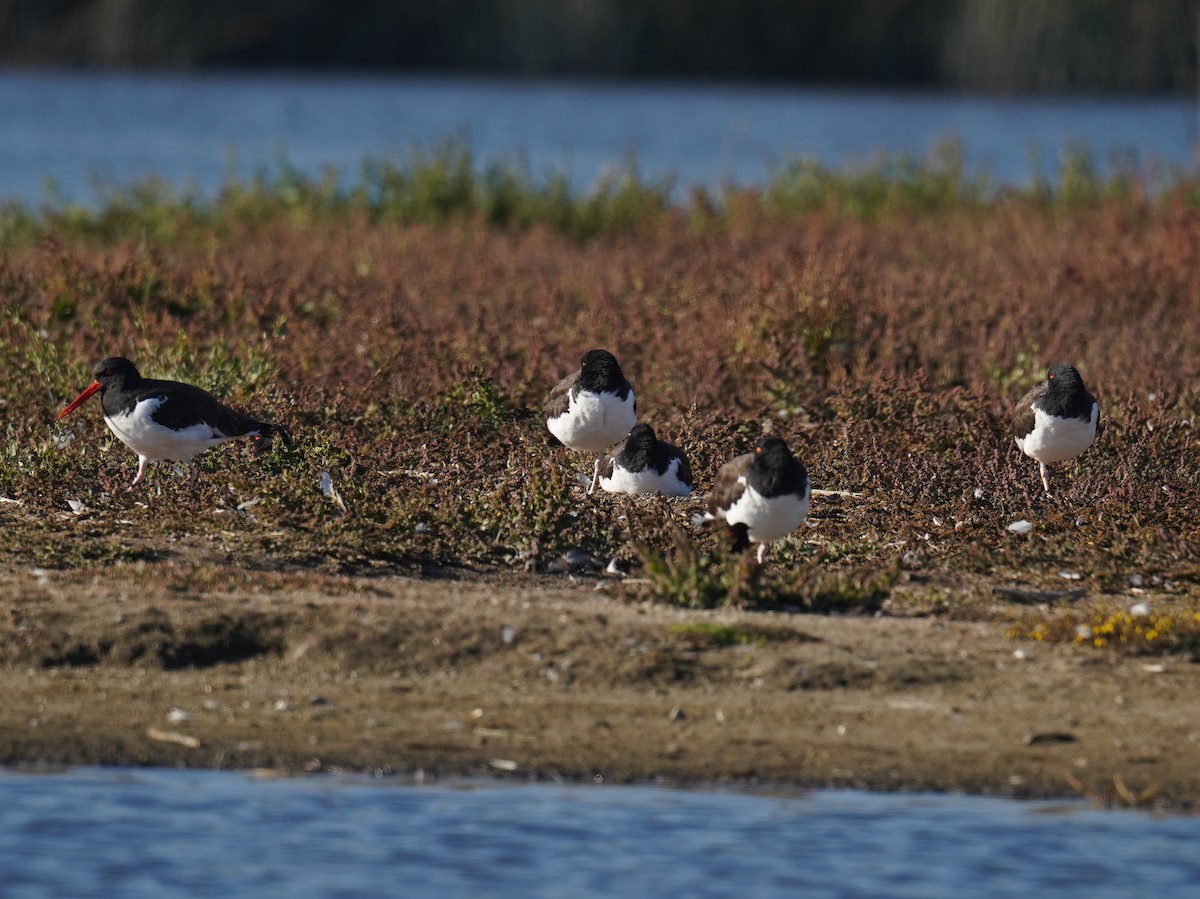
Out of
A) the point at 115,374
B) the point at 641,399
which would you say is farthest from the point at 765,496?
the point at 641,399

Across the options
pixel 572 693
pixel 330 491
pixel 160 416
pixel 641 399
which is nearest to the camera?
pixel 572 693

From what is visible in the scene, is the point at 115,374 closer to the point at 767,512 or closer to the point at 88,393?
the point at 88,393

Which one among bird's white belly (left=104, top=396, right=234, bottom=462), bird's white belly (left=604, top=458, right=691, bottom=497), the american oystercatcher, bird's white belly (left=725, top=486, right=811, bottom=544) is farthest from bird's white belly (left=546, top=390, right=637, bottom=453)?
bird's white belly (left=104, top=396, right=234, bottom=462)

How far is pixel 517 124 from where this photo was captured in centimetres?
4847

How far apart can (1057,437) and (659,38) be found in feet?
173

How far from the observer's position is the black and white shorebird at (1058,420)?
37.9 feet

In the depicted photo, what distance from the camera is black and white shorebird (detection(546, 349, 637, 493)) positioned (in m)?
11.6

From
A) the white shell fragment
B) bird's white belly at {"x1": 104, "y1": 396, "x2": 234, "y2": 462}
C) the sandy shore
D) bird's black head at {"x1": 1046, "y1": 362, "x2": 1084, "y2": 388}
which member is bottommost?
the sandy shore

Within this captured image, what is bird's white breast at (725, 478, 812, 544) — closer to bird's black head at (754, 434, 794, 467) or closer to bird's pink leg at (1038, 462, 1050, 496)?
bird's black head at (754, 434, 794, 467)

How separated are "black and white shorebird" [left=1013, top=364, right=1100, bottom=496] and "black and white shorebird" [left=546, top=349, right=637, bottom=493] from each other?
7.97ft

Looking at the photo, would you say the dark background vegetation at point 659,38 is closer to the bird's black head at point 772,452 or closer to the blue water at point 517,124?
the blue water at point 517,124

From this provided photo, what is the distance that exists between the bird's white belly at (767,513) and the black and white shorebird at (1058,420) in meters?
2.23

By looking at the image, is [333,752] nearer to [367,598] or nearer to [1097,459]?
[367,598]

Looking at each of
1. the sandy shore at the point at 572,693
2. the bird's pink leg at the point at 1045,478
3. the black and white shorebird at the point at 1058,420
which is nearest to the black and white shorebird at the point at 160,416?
the sandy shore at the point at 572,693
